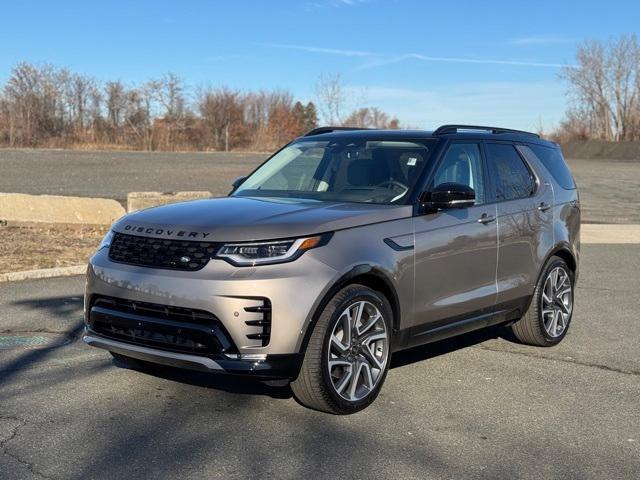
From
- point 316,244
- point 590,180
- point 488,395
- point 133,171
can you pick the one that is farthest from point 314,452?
point 590,180

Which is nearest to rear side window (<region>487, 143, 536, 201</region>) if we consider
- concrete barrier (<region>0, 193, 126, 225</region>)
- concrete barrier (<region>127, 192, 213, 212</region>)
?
concrete barrier (<region>127, 192, 213, 212</region>)

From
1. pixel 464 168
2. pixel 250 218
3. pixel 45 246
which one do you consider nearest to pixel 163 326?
pixel 250 218

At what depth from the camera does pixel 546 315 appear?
6871 millimetres

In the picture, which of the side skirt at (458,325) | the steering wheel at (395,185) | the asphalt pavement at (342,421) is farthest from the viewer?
the steering wheel at (395,185)

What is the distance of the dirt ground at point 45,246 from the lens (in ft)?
33.2

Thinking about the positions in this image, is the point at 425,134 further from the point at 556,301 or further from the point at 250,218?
the point at 556,301

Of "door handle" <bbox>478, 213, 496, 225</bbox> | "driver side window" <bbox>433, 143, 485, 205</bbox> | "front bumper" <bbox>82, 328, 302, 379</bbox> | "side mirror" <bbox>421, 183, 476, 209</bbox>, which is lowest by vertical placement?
"front bumper" <bbox>82, 328, 302, 379</bbox>

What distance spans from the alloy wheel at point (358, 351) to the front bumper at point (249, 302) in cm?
32

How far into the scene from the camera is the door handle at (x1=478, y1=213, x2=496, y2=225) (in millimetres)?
5935

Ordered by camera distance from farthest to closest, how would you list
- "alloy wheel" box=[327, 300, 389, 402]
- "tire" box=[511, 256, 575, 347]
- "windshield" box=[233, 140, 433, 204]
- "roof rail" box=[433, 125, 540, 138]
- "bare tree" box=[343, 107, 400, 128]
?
"bare tree" box=[343, 107, 400, 128], "tire" box=[511, 256, 575, 347], "roof rail" box=[433, 125, 540, 138], "windshield" box=[233, 140, 433, 204], "alloy wheel" box=[327, 300, 389, 402]

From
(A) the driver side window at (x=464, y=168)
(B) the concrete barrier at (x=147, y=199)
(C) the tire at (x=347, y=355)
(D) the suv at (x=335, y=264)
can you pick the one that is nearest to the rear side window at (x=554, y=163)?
(D) the suv at (x=335, y=264)

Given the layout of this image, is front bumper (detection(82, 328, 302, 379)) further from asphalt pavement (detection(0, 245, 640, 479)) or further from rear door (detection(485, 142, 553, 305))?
rear door (detection(485, 142, 553, 305))

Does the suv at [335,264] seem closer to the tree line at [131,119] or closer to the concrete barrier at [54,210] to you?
the concrete barrier at [54,210]

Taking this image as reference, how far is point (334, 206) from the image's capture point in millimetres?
5242
